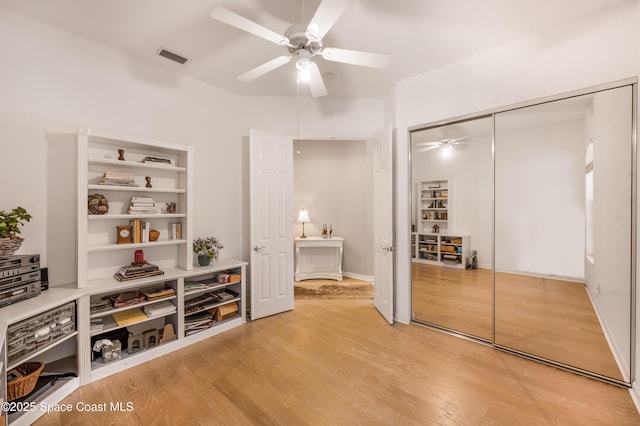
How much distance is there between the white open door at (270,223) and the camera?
3303 millimetres

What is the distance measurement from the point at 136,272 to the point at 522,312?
3844 millimetres

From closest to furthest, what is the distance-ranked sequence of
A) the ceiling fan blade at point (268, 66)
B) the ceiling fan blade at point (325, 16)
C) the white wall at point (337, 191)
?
the ceiling fan blade at point (325, 16), the ceiling fan blade at point (268, 66), the white wall at point (337, 191)

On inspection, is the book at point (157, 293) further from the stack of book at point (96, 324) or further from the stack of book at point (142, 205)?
the stack of book at point (142, 205)

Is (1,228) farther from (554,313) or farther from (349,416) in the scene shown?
(554,313)

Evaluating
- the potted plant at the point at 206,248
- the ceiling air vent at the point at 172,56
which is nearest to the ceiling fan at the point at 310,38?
the ceiling air vent at the point at 172,56

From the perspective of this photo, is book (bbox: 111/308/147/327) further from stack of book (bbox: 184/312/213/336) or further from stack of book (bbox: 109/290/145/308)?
stack of book (bbox: 184/312/213/336)

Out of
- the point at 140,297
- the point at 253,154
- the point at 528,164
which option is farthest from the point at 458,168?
the point at 140,297

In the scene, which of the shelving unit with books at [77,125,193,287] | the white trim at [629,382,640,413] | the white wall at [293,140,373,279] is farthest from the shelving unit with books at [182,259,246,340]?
the white trim at [629,382,640,413]

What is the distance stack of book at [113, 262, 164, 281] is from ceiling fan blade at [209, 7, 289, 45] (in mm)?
2239

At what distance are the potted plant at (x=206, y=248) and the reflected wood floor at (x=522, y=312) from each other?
8.00ft

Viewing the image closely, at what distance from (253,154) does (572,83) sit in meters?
3.12

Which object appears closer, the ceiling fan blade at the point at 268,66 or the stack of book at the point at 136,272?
the ceiling fan blade at the point at 268,66

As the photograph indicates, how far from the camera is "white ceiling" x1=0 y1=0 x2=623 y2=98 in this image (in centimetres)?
207

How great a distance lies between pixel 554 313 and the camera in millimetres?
2645
